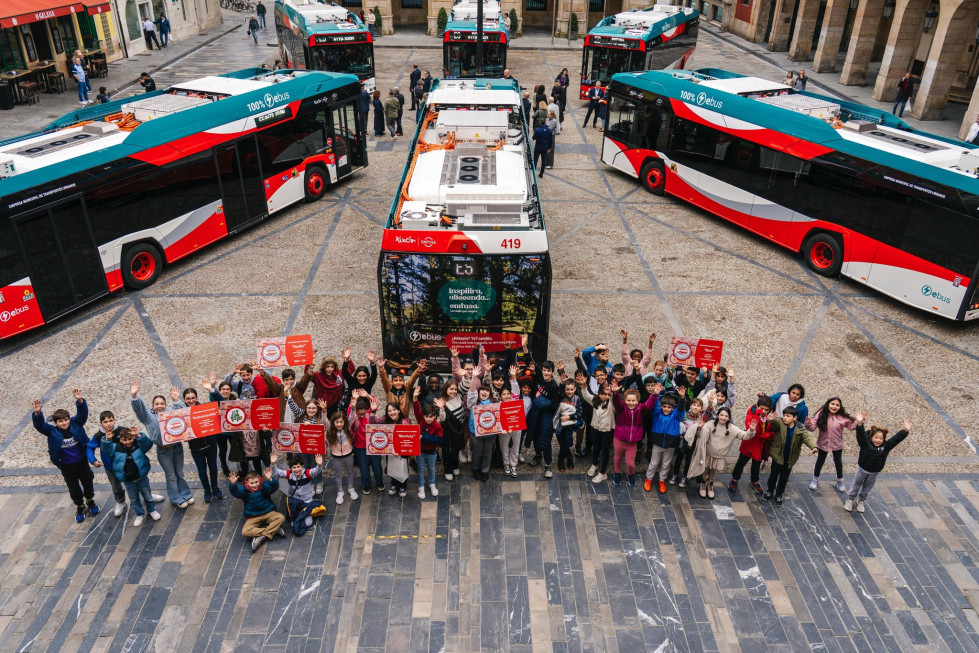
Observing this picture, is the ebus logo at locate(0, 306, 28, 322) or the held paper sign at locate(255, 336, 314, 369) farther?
the ebus logo at locate(0, 306, 28, 322)

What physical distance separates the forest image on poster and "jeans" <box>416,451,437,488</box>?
1.83 meters

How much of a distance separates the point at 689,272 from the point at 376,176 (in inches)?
377

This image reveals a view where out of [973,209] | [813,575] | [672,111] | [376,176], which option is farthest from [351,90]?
[813,575]

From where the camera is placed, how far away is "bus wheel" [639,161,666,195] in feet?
60.9

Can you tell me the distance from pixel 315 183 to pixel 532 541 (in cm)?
1254

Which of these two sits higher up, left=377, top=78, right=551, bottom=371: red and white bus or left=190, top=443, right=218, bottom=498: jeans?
left=377, top=78, right=551, bottom=371: red and white bus

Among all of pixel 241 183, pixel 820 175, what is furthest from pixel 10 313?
pixel 820 175

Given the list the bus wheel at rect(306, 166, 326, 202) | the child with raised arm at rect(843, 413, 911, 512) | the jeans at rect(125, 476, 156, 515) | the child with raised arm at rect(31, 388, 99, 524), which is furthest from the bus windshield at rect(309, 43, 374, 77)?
the child with raised arm at rect(843, 413, 911, 512)

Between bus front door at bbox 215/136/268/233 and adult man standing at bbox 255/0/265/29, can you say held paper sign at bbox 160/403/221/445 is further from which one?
adult man standing at bbox 255/0/265/29

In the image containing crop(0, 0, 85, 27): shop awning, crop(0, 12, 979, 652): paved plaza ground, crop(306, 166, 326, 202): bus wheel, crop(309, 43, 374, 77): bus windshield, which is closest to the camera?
crop(0, 12, 979, 652): paved plaza ground

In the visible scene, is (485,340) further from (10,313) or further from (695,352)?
(10,313)

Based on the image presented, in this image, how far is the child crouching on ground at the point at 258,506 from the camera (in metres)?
7.85

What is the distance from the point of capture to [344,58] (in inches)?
1008

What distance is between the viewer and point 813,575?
7.80 metres
